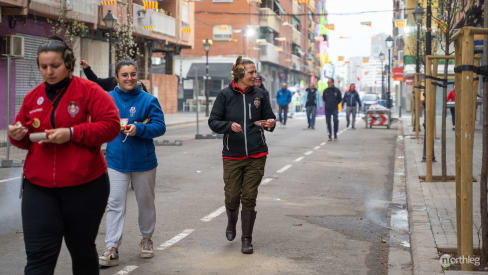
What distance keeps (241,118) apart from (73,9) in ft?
75.4

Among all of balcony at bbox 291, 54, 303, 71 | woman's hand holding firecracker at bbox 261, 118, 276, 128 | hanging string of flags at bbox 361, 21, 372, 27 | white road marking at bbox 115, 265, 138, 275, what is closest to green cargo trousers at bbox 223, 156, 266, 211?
woman's hand holding firecracker at bbox 261, 118, 276, 128

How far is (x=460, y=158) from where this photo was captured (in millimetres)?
5848

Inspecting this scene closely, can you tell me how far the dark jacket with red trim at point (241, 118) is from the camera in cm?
690

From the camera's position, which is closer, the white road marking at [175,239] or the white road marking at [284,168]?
the white road marking at [175,239]

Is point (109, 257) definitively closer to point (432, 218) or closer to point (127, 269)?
point (127, 269)

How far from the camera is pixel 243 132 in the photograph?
6922mm

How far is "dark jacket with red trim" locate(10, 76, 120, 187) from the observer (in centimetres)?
404

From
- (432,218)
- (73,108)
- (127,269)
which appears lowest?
(127,269)

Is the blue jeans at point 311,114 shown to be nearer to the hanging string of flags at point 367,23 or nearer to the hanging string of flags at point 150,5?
the hanging string of flags at point 150,5

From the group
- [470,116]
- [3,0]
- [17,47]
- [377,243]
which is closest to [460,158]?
[470,116]

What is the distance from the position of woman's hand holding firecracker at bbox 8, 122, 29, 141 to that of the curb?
3.34 metres

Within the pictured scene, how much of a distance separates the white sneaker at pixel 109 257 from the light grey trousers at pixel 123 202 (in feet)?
Result: 0.14

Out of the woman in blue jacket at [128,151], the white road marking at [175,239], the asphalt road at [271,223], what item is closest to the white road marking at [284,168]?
the asphalt road at [271,223]

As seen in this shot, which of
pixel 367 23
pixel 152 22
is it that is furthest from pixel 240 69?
pixel 367 23
